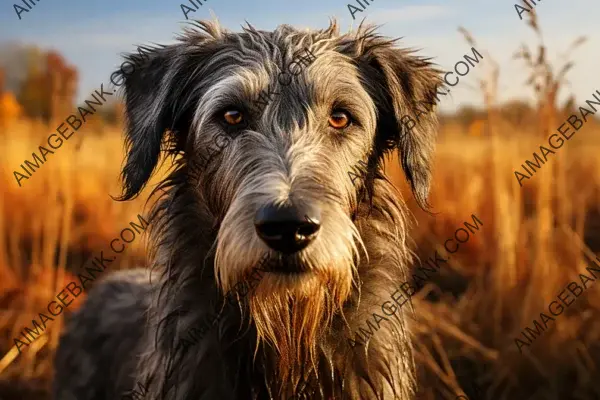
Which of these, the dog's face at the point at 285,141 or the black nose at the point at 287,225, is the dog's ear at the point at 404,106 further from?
the black nose at the point at 287,225

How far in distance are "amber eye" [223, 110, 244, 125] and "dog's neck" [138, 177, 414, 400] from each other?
1.43ft

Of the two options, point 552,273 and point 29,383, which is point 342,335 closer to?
point 552,273

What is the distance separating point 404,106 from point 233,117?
90 cm

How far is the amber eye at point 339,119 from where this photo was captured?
3.41 m

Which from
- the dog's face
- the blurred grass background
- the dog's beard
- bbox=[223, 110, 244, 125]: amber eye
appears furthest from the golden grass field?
bbox=[223, 110, 244, 125]: amber eye

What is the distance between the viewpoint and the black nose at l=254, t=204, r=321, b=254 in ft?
8.89

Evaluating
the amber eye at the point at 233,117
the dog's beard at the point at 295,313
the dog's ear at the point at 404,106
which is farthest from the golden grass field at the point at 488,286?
the amber eye at the point at 233,117

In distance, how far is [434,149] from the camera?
376cm

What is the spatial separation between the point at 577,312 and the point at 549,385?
35.9 inches

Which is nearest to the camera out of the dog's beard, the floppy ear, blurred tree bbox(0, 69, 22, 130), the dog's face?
the dog's face

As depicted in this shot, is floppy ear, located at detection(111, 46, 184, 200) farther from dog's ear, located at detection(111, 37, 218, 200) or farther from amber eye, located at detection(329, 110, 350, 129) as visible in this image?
amber eye, located at detection(329, 110, 350, 129)

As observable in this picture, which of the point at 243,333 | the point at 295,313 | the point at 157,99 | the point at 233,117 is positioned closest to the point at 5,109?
the point at 157,99

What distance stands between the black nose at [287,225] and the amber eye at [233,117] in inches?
29.1

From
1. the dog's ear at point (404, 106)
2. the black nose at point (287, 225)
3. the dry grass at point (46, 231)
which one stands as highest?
the dog's ear at point (404, 106)
